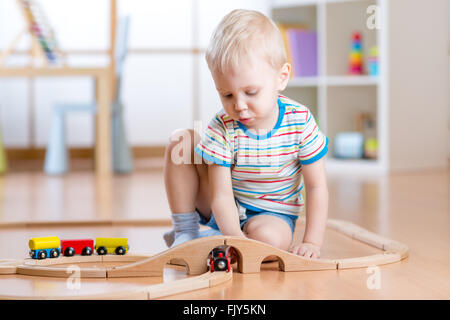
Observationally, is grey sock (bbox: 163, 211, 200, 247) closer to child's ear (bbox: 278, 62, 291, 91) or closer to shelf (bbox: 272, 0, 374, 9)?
child's ear (bbox: 278, 62, 291, 91)

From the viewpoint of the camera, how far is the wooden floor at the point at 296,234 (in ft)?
2.79

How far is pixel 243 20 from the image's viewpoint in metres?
0.97

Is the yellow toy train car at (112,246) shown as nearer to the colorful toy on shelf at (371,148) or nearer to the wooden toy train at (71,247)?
the wooden toy train at (71,247)

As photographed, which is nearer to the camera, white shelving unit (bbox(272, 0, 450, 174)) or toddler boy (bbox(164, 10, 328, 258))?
toddler boy (bbox(164, 10, 328, 258))

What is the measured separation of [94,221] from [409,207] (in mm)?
758

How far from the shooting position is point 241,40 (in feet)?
3.11

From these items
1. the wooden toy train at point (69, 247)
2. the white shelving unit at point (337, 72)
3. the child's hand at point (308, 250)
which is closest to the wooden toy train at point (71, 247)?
the wooden toy train at point (69, 247)

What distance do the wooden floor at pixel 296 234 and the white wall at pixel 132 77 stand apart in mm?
732

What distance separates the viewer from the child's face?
950 millimetres

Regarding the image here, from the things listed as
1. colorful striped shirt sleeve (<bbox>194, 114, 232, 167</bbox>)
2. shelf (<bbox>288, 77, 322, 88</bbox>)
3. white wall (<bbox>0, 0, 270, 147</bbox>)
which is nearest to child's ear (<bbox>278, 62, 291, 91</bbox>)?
colorful striped shirt sleeve (<bbox>194, 114, 232, 167</bbox>)

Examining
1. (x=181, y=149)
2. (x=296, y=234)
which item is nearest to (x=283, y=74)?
(x=181, y=149)
